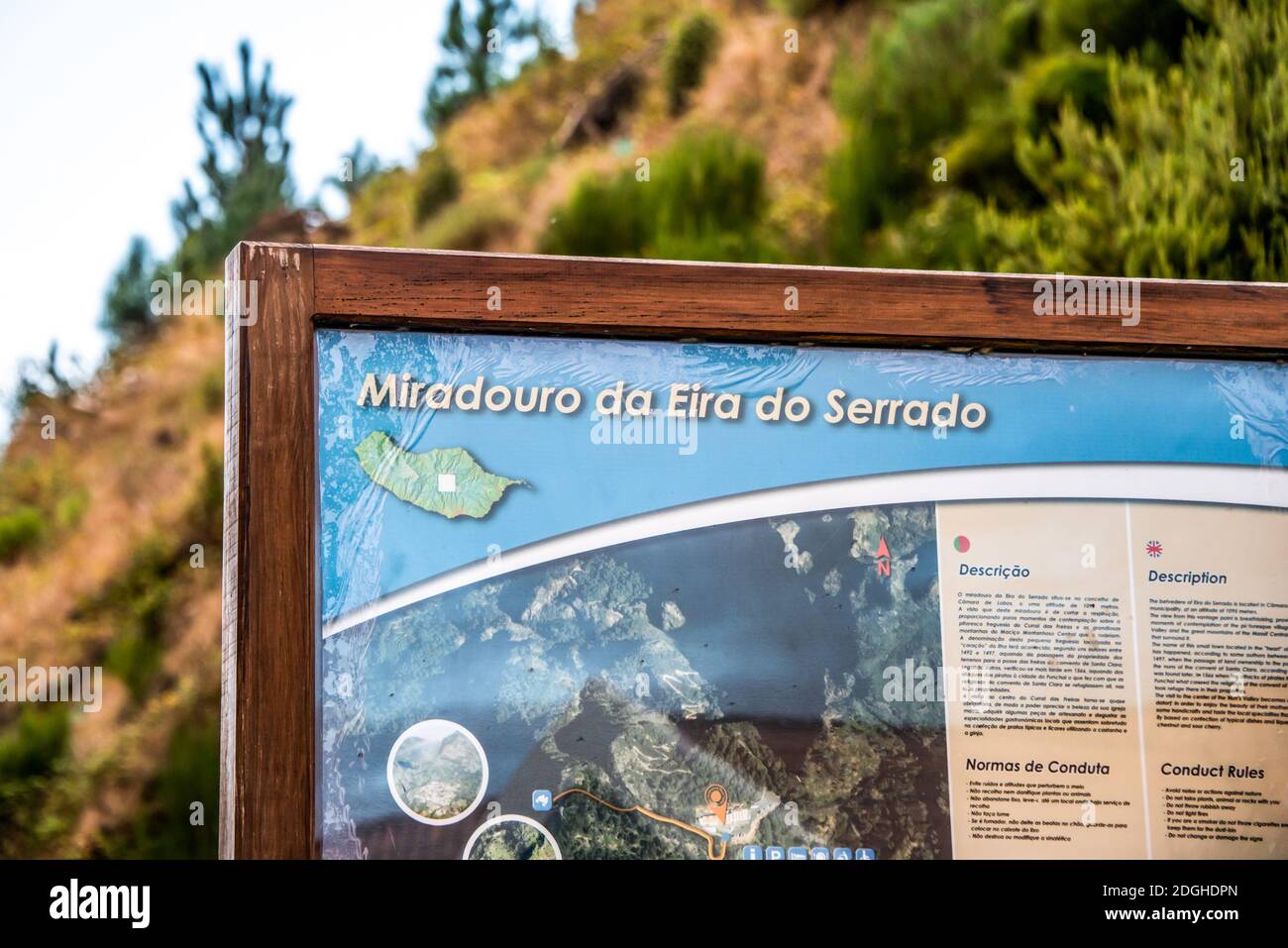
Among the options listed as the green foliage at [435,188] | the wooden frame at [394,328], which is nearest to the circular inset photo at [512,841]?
the wooden frame at [394,328]

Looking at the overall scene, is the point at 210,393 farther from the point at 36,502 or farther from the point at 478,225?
the point at 478,225

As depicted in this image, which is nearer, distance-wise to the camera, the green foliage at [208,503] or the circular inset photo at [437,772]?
the circular inset photo at [437,772]

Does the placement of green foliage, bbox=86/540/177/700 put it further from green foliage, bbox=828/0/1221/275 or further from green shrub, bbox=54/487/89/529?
green foliage, bbox=828/0/1221/275

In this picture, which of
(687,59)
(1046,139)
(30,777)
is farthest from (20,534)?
(1046,139)

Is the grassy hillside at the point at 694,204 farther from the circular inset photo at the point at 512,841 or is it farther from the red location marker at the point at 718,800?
Result: the red location marker at the point at 718,800

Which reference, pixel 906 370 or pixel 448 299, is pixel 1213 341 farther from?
pixel 448 299

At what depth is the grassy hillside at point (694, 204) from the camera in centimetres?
647

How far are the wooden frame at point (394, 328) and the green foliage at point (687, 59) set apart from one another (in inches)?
514

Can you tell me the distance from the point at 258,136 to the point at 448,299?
18.8 meters

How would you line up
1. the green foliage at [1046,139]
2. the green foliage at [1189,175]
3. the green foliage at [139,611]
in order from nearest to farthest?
the green foliage at [1189,175]
the green foliage at [1046,139]
the green foliage at [139,611]

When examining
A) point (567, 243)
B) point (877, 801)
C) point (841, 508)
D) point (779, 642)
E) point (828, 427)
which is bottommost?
point (877, 801)

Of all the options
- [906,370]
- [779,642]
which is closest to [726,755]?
[779,642]

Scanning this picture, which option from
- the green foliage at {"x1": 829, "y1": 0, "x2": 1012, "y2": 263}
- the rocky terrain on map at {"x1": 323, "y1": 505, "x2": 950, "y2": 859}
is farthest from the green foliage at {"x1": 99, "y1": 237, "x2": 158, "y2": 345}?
the rocky terrain on map at {"x1": 323, "y1": 505, "x2": 950, "y2": 859}

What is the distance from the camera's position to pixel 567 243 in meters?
11.4
